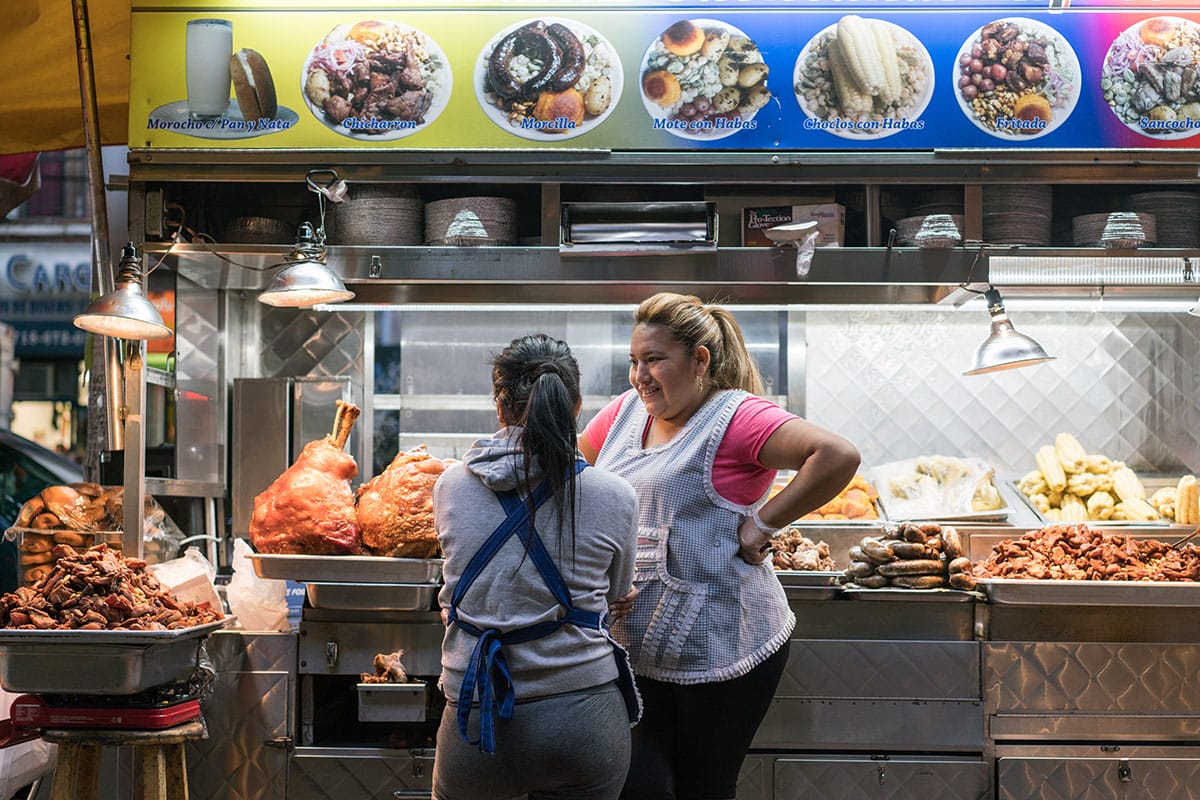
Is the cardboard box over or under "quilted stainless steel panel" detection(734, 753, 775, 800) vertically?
over

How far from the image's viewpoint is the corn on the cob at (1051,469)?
17.4 feet

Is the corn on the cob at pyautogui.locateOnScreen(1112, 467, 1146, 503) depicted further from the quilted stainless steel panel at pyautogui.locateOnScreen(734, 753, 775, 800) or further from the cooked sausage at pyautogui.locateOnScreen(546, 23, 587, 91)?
the cooked sausage at pyautogui.locateOnScreen(546, 23, 587, 91)

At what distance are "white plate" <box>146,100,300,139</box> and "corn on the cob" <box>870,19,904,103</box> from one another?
2509 mm

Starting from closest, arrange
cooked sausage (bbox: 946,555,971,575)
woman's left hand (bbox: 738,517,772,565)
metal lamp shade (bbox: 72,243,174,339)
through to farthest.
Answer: woman's left hand (bbox: 738,517,772,565)
metal lamp shade (bbox: 72,243,174,339)
cooked sausage (bbox: 946,555,971,575)

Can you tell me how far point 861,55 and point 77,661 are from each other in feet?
12.4

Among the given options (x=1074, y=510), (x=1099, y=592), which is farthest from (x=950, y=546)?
(x=1074, y=510)

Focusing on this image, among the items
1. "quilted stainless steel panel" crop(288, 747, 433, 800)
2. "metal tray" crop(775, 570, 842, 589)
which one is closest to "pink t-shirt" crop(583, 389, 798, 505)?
"metal tray" crop(775, 570, 842, 589)

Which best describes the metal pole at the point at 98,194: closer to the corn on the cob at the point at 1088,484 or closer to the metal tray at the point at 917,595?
the metal tray at the point at 917,595

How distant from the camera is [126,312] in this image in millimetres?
3951

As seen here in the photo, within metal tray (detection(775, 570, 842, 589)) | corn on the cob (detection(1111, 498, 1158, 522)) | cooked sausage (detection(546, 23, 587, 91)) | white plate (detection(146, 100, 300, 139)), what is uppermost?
cooked sausage (detection(546, 23, 587, 91))

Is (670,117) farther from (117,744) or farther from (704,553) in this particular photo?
(117,744)

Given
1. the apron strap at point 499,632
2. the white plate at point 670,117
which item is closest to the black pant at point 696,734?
the apron strap at point 499,632

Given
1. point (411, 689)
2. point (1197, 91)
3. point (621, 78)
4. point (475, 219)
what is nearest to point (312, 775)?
point (411, 689)

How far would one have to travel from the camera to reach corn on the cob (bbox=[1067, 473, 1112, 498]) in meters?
5.25
